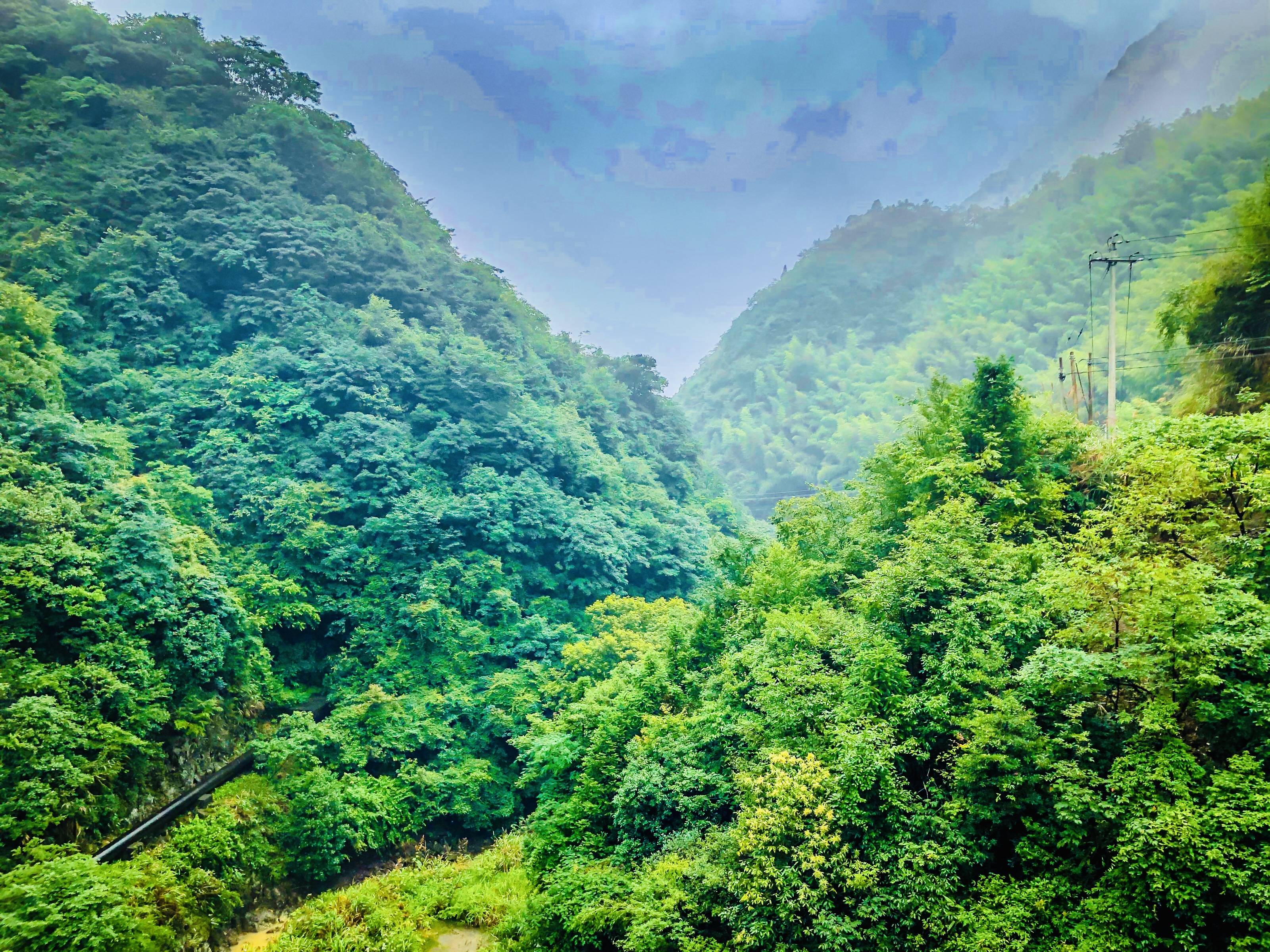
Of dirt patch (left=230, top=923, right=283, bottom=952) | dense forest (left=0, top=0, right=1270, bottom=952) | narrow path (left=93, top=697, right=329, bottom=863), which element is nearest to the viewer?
dense forest (left=0, top=0, right=1270, bottom=952)

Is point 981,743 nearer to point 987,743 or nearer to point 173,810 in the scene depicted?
point 987,743

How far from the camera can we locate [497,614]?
67.8ft

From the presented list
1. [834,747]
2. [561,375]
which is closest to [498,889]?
[834,747]

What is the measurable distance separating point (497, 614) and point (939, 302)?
59453mm

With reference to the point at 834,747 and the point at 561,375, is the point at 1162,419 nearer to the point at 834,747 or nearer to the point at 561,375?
the point at 834,747

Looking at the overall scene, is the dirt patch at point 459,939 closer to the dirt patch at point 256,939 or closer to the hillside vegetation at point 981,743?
the hillside vegetation at point 981,743

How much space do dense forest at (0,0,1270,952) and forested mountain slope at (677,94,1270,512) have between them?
18.7 m

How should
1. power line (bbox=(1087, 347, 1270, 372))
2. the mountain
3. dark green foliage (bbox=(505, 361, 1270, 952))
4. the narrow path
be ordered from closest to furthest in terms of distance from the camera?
dark green foliage (bbox=(505, 361, 1270, 952)) → the narrow path → power line (bbox=(1087, 347, 1270, 372)) → the mountain

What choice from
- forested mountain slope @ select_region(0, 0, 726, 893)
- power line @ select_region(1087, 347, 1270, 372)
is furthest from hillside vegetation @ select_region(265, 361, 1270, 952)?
forested mountain slope @ select_region(0, 0, 726, 893)

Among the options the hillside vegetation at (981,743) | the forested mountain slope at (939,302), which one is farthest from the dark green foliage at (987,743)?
the forested mountain slope at (939,302)

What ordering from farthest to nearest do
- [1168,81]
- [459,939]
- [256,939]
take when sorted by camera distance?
[1168,81] → [459,939] → [256,939]

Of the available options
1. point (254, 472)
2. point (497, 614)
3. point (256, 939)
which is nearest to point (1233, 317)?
point (497, 614)

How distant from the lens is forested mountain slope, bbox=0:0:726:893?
500 inches

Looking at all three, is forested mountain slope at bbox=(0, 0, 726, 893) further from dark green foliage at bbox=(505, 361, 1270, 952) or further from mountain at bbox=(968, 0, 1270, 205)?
mountain at bbox=(968, 0, 1270, 205)
